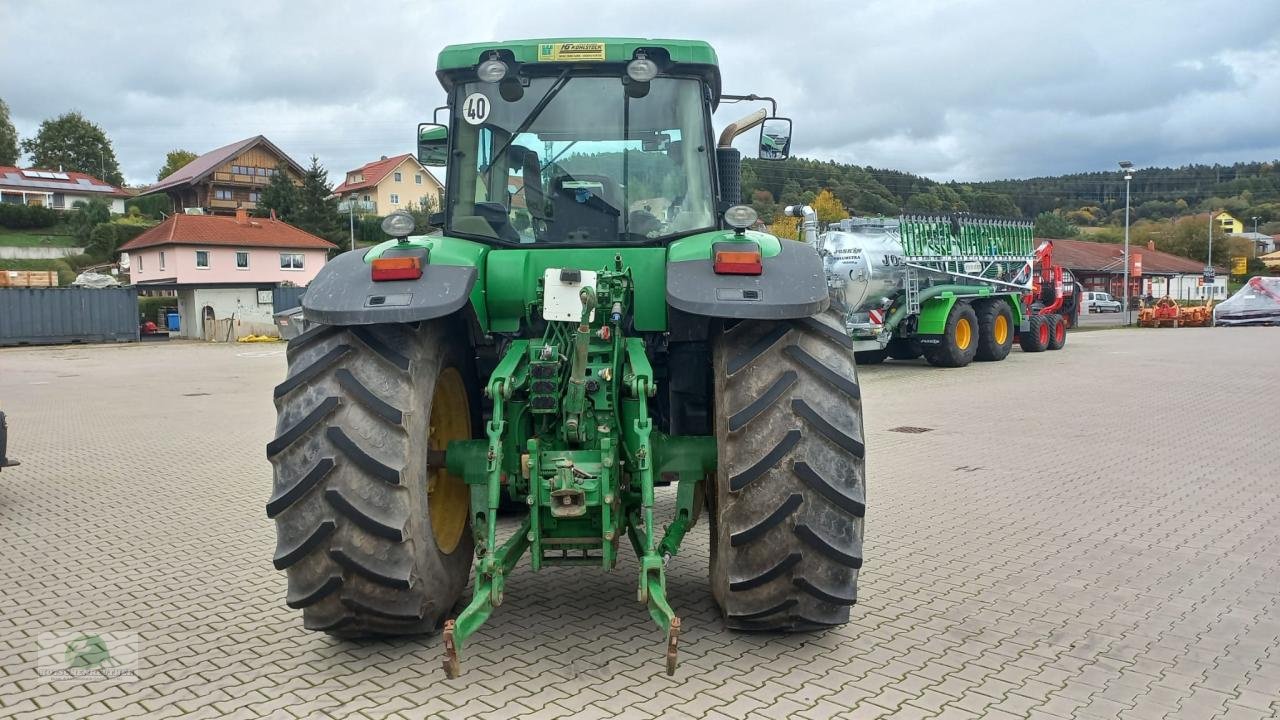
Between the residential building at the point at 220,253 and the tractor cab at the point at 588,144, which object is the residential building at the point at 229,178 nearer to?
the residential building at the point at 220,253

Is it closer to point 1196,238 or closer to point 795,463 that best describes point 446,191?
point 795,463

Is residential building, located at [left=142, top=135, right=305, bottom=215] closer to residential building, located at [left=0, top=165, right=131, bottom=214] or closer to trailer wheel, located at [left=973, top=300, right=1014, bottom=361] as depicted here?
residential building, located at [left=0, top=165, right=131, bottom=214]

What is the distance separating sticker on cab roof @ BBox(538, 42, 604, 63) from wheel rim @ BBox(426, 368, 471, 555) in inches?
63.6

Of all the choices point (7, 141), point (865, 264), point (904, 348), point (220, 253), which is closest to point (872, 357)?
point (904, 348)

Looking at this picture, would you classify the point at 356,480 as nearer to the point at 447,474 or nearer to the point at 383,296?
the point at 383,296

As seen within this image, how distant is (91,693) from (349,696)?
3.52 feet

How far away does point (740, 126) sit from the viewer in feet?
18.1

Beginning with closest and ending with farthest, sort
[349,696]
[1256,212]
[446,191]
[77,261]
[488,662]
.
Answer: [349,696] < [488,662] < [446,191] < [77,261] < [1256,212]

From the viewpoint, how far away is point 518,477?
14.2 feet

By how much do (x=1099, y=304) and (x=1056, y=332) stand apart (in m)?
33.2

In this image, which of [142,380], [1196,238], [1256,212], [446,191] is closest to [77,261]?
[142,380]

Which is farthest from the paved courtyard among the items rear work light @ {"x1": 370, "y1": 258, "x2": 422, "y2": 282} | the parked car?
the parked car

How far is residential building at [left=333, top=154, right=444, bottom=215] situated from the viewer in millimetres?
73062

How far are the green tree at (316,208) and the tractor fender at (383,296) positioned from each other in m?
56.1
